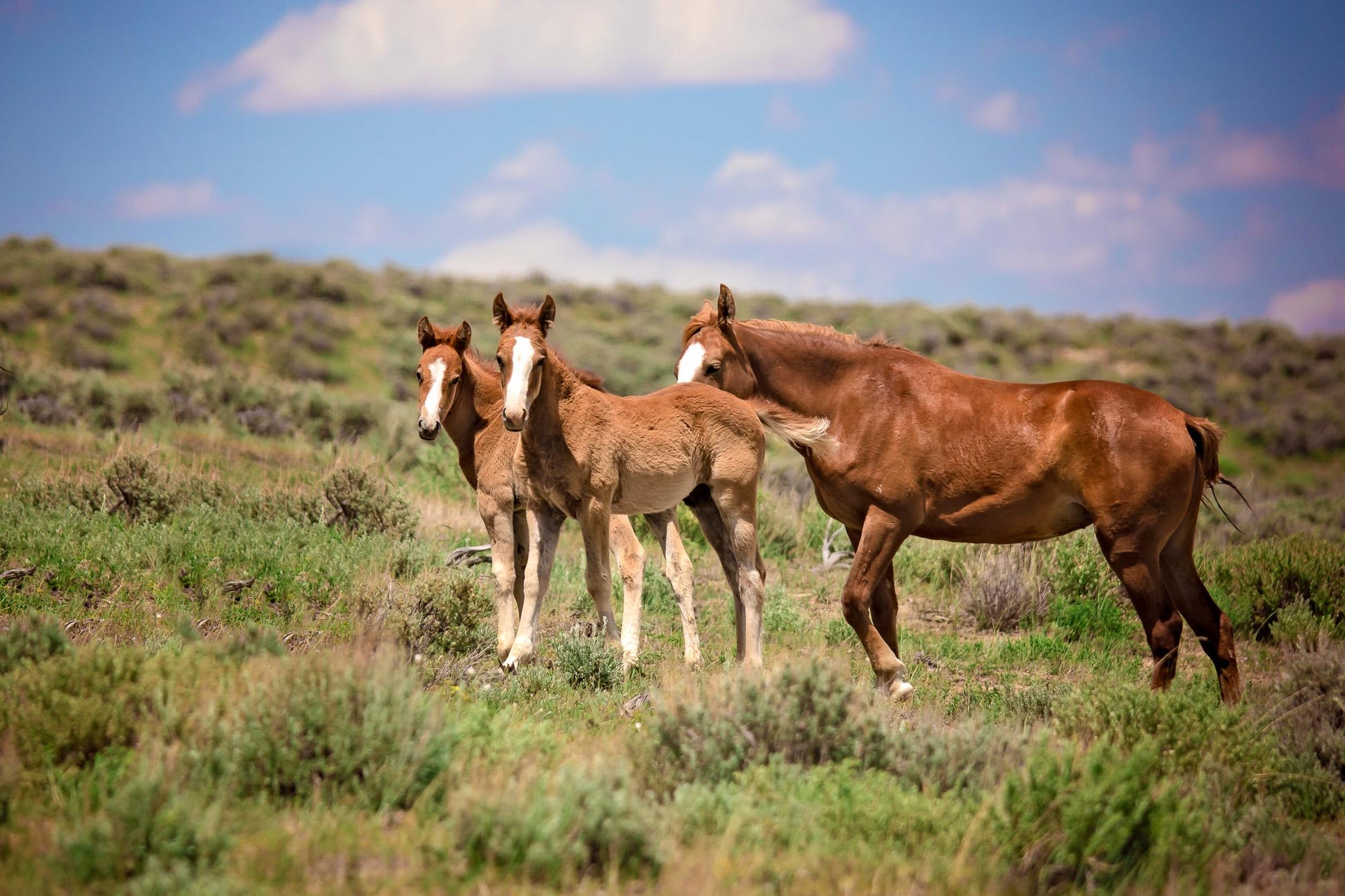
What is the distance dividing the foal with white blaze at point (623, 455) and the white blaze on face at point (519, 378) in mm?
18

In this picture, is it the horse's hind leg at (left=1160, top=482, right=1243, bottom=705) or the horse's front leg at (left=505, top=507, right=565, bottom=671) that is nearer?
the horse's hind leg at (left=1160, top=482, right=1243, bottom=705)

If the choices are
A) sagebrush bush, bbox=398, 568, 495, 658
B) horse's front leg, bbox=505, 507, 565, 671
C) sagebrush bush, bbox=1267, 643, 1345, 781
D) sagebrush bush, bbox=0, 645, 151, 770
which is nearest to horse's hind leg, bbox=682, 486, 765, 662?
horse's front leg, bbox=505, 507, 565, 671

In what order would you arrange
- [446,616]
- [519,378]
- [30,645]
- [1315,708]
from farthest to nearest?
[446,616], [519,378], [1315,708], [30,645]

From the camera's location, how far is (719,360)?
8.16 m

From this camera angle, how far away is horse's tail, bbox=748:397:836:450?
25.3 ft

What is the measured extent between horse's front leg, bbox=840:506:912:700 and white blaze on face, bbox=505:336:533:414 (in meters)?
2.52

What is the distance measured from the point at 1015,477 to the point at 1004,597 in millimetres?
3716

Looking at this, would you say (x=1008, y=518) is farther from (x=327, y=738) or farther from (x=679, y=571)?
(x=327, y=738)

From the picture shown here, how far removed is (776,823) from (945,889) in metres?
0.78

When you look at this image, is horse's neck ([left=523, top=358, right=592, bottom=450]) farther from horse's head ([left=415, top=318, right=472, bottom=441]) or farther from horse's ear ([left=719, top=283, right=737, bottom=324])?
horse's ear ([left=719, top=283, right=737, bottom=324])

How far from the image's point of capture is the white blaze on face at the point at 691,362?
813 cm

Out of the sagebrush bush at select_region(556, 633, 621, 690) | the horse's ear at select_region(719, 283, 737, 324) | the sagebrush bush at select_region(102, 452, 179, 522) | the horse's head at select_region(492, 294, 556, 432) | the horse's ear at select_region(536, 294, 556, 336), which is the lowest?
the sagebrush bush at select_region(556, 633, 621, 690)

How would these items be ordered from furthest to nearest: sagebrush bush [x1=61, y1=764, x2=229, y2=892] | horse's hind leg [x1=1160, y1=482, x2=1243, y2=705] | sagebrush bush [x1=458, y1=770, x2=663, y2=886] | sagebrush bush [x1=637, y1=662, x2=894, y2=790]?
horse's hind leg [x1=1160, y1=482, x2=1243, y2=705] → sagebrush bush [x1=637, y1=662, x2=894, y2=790] → sagebrush bush [x1=458, y1=770, x2=663, y2=886] → sagebrush bush [x1=61, y1=764, x2=229, y2=892]

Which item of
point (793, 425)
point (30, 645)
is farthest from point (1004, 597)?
point (30, 645)
